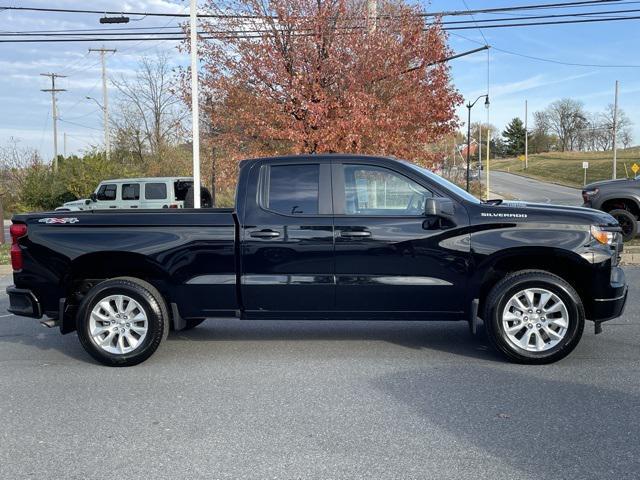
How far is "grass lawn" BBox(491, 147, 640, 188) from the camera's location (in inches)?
2650

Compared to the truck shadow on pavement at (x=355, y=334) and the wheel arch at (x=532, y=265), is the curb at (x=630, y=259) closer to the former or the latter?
the truck shadow on pavement at (x=355, y=334)

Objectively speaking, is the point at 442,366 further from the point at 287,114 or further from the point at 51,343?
the point at 287,114

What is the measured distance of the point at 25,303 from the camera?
18.7 ft

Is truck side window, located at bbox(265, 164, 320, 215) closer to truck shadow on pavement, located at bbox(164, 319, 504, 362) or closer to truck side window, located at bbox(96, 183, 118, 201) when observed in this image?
truck shadow on pavement, located at bbox(164, 319, 504, 362)

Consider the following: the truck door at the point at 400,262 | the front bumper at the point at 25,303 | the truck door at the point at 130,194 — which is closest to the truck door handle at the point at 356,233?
the truck door at the point at 400,262

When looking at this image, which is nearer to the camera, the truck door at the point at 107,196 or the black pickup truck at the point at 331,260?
the black pickup truck at the point at 331,260

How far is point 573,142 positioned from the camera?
115 m

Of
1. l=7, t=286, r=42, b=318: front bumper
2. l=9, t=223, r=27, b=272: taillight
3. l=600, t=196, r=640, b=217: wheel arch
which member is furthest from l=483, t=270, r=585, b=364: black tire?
l=600, t=196, r=640, b=217: wheel arch

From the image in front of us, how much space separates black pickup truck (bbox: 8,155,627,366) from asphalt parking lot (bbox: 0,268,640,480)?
0.44m

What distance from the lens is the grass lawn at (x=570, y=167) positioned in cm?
6731

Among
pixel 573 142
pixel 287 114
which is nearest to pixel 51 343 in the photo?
pixel 287 114

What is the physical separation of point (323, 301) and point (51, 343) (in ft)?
10.7

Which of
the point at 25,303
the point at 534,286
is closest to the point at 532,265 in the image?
the point at 534,286

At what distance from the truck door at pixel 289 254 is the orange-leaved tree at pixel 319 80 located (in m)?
9.08
